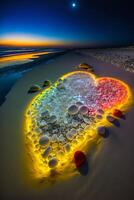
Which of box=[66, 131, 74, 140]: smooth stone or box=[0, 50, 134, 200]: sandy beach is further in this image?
box=[66, 131, 74, 140]: smooth stone

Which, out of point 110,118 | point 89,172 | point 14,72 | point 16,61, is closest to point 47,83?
point 14,72

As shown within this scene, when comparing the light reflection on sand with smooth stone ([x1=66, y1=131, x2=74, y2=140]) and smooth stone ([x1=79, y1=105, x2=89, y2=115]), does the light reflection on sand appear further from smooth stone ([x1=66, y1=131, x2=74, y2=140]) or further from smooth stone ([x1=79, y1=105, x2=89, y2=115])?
smooth stone ([x1=66, y1=131, x2=74, y2=140])

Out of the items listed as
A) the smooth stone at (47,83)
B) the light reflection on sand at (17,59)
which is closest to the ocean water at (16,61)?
the light reflection on sand at (17,59)

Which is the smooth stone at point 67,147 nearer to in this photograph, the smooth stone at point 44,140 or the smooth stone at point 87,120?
the smooth stone at point 44,140

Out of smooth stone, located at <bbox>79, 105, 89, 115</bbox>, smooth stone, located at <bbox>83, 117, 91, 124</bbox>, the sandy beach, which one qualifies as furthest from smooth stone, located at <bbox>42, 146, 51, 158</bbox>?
smooth stone, located at <bbox>79, 105, 89, 115</bbox>

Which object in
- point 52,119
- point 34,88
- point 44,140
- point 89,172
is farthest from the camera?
point 34,88

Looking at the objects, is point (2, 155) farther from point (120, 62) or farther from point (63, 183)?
point (120, 62)

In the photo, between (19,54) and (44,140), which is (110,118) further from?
(19,54)
